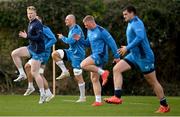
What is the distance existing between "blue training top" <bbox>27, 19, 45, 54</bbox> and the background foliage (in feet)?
30.1

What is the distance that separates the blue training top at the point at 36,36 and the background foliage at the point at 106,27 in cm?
918

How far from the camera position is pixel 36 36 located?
14.1 m

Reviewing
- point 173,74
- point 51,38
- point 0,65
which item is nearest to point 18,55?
point 51,38

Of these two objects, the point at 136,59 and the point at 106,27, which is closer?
the point at 136,59

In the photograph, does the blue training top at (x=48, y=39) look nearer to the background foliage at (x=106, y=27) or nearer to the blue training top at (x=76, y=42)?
the blue training top at (x=76, y=42)

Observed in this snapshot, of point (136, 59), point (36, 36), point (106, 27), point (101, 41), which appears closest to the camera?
point (136, 59)

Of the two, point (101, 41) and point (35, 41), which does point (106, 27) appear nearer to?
point (101, 41)

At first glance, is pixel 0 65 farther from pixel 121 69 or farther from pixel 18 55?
pixel 121 69

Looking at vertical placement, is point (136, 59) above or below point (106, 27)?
below

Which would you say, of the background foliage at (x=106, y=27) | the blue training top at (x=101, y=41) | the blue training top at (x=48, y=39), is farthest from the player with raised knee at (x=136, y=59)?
the background foliage at (x=106, y=27)

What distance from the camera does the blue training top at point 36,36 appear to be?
46.5ft

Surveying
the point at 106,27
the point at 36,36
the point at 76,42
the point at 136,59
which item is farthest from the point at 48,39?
the point at 106,27

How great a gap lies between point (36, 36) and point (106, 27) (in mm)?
9892

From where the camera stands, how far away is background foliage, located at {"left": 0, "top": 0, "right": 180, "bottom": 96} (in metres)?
23.7
